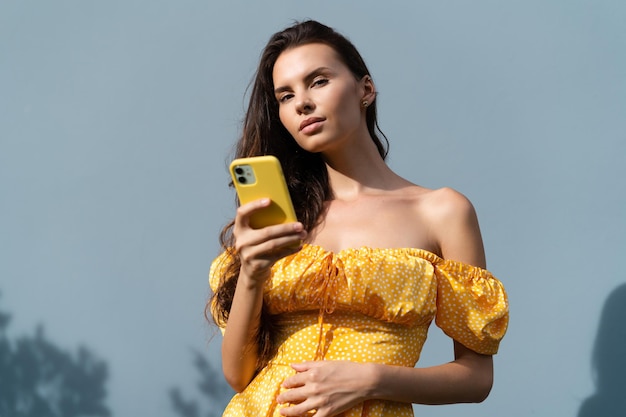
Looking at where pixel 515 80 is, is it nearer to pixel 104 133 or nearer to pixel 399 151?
pixel 399 151

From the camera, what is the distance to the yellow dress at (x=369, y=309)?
64.6 inches

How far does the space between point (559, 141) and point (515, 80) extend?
24 cm

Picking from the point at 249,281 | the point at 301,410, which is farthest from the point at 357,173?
the point at 301,410

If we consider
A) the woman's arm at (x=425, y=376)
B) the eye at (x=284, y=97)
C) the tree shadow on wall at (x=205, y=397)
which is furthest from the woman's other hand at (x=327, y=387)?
the tree shadow on wall at (x=205, y=397)

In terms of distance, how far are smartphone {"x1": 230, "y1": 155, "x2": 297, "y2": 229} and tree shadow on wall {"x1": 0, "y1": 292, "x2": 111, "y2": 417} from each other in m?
1.53

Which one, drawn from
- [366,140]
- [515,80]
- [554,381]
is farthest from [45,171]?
[554,381]

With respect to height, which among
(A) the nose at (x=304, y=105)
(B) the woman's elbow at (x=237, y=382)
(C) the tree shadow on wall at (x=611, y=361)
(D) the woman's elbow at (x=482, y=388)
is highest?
(A) the nose at (x=304, y=105)

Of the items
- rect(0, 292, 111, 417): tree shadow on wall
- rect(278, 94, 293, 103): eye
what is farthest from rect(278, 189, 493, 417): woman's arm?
rect(0, 292, 111, 417): tree shadow on wall

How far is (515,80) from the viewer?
2568 millimetres

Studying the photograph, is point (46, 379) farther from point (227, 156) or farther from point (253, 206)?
point (253, 206)

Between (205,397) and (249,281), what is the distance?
4.33 feet

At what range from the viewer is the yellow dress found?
1.64 meters

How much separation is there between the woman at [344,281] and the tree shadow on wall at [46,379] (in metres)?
1.08

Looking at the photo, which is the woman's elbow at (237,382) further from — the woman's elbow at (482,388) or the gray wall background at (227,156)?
the gray wall background at (227,156)
